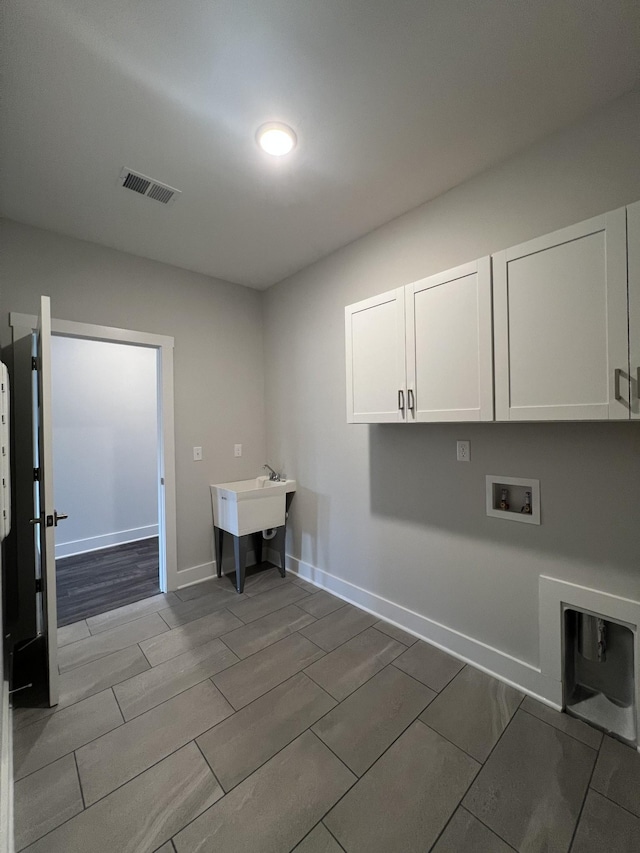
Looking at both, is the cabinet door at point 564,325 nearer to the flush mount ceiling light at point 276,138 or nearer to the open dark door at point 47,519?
the flush mount ceiling light at point 276,138

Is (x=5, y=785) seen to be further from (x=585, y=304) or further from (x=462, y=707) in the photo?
(x=585, y=304)

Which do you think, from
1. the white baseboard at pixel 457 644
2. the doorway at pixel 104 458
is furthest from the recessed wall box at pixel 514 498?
the doorway at pixel 104 458

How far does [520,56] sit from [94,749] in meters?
3.27

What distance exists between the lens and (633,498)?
1.48m

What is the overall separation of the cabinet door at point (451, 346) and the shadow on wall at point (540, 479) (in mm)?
321

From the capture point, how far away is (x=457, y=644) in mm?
2057

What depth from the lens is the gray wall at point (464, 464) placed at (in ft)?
5.05

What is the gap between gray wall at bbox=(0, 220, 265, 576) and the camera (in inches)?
92.1

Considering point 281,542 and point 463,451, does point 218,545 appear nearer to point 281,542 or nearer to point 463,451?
point 281,542

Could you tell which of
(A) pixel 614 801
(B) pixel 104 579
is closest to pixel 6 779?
(B) pixel 104 579

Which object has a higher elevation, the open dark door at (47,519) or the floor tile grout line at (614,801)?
the open dark door at (47,519)

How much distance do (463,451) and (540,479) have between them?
41 centimetres

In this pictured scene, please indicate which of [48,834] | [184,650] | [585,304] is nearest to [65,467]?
[184,650]

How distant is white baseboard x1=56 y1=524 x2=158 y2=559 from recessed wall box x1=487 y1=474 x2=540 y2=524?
13.6ft
